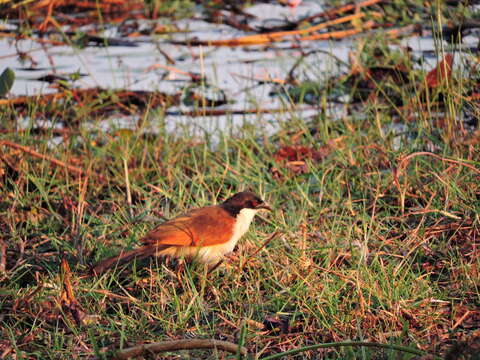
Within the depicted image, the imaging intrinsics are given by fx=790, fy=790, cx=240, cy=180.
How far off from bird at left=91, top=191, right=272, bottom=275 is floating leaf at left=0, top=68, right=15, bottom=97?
5.64 feet

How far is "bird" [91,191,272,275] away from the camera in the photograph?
12.3 ft

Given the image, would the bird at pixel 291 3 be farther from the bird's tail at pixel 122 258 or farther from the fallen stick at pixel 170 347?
the fallen stick at pixel 170 347

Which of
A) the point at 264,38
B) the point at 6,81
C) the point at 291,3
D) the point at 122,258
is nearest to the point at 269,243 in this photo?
the point at 122,258

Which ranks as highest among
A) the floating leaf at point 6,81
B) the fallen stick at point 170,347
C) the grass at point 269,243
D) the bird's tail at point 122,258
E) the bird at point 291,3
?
the floating leaf at point 6,81

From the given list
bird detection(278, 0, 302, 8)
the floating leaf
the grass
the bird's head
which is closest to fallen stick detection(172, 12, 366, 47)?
bird detection(278, 0, 302, 8)

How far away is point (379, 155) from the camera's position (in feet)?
15.8

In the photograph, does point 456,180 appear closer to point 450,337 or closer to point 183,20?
point 450,337

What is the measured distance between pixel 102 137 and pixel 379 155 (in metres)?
1.89

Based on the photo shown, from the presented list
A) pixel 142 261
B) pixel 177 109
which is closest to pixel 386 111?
pixel 177 109

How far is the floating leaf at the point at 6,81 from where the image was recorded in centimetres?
500

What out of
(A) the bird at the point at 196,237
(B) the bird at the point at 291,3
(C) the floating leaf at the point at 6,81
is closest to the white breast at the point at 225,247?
(A) the bird at the point at 196,237

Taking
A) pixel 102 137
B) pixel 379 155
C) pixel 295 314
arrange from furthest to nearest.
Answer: pixel 102 137, pixel 379 155, pixel 295 314

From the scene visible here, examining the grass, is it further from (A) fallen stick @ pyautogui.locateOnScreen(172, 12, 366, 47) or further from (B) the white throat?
(A) fallen stick @ pyautogui.locateOnScreen(172, 12, 366, 47)

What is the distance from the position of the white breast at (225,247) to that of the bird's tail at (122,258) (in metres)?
0.25
